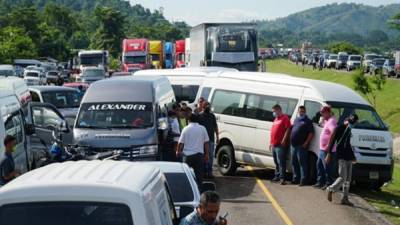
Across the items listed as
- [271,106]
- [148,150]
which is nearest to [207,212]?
[148,150]

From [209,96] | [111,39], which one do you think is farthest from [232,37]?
[111,39]

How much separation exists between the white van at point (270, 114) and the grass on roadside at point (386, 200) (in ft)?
1.21

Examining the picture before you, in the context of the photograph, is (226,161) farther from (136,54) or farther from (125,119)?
(136,54)

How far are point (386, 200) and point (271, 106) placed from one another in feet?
11.0

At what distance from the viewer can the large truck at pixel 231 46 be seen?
129 ft

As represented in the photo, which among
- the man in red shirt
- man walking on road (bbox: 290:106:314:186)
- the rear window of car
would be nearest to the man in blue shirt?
the rear window of car

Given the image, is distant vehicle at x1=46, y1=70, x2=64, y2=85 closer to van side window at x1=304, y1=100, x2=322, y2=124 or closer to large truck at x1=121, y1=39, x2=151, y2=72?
large truck at x1=121, y1=39, x2=151, y2=72

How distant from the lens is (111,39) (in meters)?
130

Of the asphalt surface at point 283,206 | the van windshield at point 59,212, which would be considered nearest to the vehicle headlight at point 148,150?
the asphalt surface at point 283,206

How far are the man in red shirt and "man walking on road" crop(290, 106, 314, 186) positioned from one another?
262 mm

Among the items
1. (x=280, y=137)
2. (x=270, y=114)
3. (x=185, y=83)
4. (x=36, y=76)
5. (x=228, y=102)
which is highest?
(x=228, y=102)

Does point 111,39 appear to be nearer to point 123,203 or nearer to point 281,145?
point 281,145

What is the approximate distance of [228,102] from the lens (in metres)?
19.4

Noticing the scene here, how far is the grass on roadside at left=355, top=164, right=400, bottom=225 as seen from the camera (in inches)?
595
